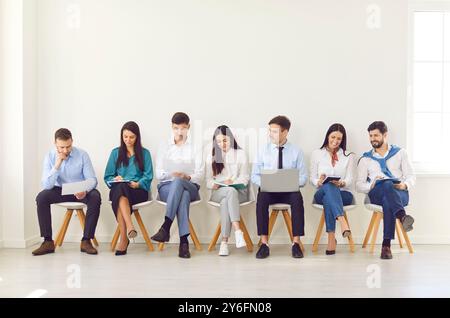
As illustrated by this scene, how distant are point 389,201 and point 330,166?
65cm

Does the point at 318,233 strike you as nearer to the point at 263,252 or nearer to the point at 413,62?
the point at 263,252

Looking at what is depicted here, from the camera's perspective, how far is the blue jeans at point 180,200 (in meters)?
4.32

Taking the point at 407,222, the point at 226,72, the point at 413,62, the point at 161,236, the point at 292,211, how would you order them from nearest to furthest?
1. the point at 407,222
2. the point at 161,236
3. the point at 292,211
4. the point at 226,72
5. the point at 413,62

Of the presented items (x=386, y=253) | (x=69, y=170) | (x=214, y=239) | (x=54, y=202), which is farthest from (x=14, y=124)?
(x=386, y=253)

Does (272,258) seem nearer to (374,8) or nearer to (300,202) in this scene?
(300,202)

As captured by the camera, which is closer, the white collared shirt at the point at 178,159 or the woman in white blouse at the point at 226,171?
the woman in white blouse at the point at 226,171

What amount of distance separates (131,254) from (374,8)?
3327 mm

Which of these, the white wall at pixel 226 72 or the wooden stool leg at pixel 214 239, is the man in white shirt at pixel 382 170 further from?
the wooden stool leg at pixel 214 239

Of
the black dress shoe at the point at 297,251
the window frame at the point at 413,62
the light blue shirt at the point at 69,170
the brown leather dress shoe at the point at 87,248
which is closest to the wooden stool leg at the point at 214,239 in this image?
the black dress shoe at the point at 297,251

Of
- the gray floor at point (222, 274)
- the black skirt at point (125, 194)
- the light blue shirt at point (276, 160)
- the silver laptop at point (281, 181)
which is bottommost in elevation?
the gray floor at point (222, 274)

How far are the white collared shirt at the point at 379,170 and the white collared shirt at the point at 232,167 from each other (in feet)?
3.47

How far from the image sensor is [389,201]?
14.0 feet

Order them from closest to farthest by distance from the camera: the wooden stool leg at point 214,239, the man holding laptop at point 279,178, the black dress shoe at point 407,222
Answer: the black dress shoe at point 407,222, the man holding laptop at point 279,178, the wooden stool leg at point 214,239
